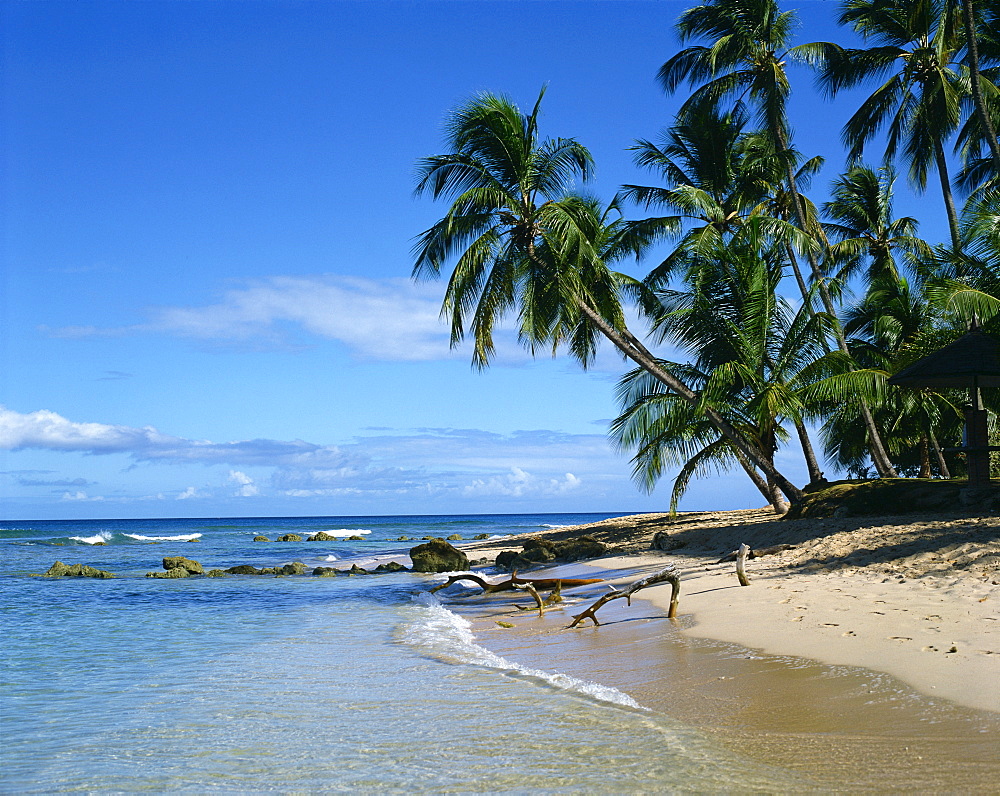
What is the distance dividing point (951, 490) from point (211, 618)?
40.0ft

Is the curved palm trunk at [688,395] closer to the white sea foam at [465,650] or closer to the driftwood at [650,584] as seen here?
the white sea foam at [465,650]

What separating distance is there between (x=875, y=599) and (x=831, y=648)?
184 cm

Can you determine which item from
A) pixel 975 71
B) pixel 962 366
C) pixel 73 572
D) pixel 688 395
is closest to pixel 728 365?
pixel 688 395

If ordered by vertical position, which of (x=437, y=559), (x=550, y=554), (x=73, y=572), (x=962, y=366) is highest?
(x=962, y=366)

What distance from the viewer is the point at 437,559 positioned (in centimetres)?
2136

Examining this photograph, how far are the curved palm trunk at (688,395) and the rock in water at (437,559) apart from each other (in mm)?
7756

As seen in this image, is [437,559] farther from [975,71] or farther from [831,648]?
[975,71]

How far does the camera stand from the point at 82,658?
912cm

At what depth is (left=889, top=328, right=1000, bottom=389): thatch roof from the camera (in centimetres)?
1260

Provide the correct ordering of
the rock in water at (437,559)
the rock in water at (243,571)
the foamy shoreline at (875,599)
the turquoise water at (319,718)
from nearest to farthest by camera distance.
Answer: the turquoise water at (319,718) → the foamy shoreline at (875,599) → the rock in water at (437,559) → the rock in water at (243,571)

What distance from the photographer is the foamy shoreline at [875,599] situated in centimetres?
575

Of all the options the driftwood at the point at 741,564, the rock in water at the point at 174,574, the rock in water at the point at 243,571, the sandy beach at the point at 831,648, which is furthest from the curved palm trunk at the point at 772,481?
the rock in water at the point at 174,574

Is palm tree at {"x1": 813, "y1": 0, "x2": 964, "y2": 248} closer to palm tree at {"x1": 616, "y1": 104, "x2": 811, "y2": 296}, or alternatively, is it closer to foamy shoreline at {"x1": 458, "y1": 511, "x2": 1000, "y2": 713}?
palm tree at {"x1": 616, "y1": 104, "x2": 811, "y2": 296}

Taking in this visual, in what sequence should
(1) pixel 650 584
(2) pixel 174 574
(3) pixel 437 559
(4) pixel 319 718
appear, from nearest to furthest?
1. (4) pixel 319 718
2. (1) pixel 650 584
3. (3) pixel 437 559
4. (2) pixel 174 574
